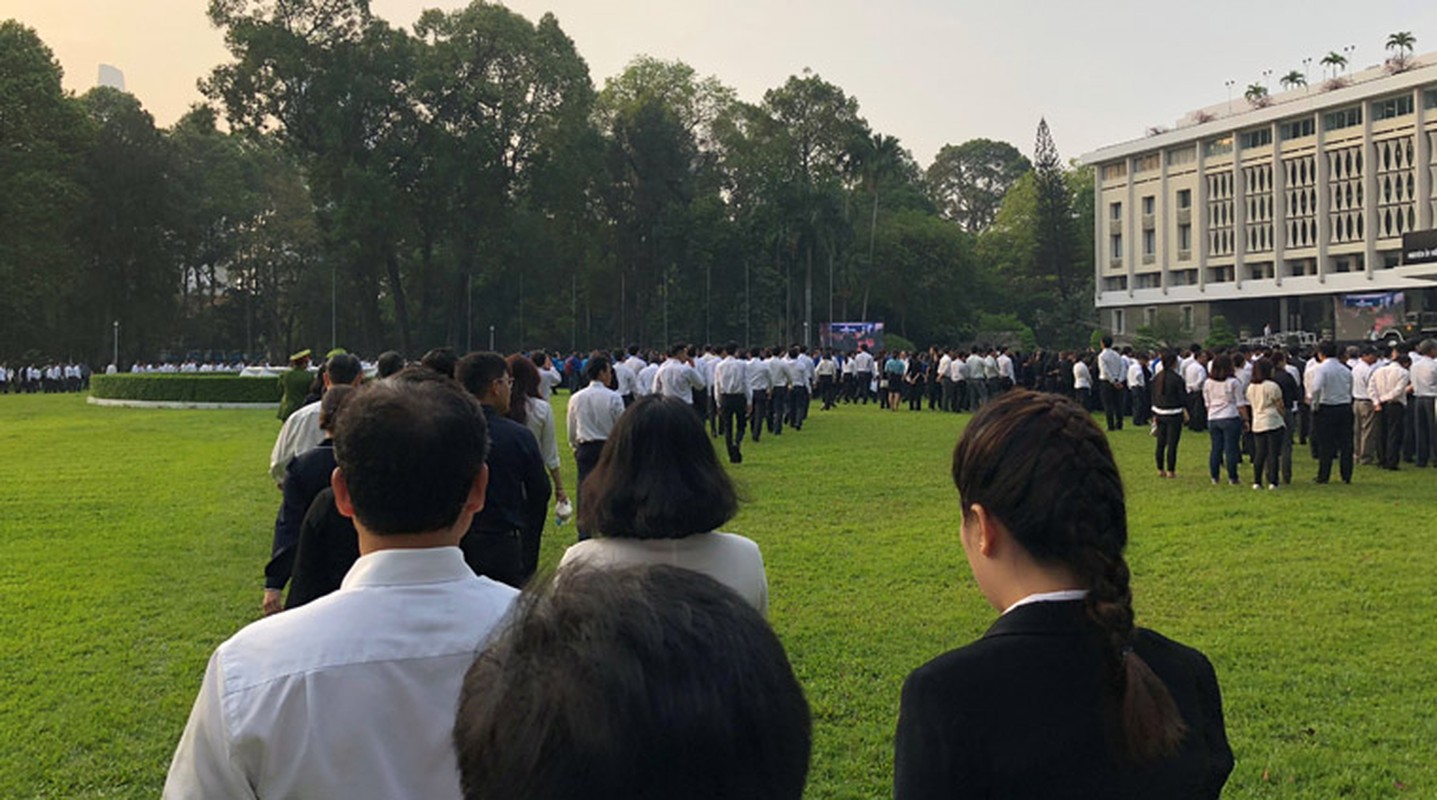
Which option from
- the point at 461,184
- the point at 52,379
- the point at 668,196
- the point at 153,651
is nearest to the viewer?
the point at 153,651

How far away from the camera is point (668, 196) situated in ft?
204

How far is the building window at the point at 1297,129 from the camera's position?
6103 cm

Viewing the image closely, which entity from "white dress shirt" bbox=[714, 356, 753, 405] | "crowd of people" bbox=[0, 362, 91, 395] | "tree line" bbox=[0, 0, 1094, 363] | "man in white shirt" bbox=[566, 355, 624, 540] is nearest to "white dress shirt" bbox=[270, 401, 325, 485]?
"man in white shirt" bbox=[566, 355, 624, 540]

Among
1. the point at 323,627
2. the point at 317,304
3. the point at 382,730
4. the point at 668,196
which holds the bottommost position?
the point at 382,730

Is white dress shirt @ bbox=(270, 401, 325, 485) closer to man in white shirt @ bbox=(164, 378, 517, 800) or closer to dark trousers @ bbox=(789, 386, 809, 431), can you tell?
man in white shirt @ bbox=(164, 378, 517, 800)

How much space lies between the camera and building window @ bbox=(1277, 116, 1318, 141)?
200 feet

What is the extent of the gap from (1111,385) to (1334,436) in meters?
9.75

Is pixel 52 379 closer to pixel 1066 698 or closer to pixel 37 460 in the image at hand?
pixel 37 460

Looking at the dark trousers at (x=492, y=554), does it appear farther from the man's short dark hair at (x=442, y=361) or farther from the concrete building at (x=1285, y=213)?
the concrete building at (x=1285, y=213)

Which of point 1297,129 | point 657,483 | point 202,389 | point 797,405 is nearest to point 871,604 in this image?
point 657,483

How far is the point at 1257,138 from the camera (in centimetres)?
6397

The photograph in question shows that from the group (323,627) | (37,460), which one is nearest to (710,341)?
(37,460)

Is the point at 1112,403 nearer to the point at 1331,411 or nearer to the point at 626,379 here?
the point at 1331,411

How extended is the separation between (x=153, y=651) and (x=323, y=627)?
19.6 feet
